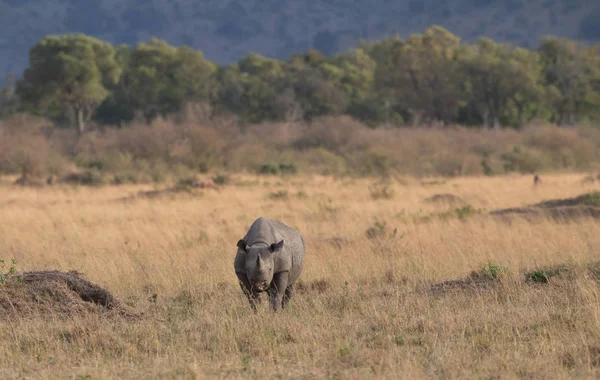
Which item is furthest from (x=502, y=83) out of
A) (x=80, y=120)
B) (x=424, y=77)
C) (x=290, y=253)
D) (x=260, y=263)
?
(x=260, y=263)

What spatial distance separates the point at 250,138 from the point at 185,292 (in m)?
29.0

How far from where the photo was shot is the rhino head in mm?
7594

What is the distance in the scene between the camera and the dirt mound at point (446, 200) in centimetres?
1885

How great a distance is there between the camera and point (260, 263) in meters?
7.55

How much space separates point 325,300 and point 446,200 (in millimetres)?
11002

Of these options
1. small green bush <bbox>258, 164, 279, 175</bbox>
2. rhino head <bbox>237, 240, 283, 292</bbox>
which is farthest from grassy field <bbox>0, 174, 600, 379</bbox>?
small green bush <bbox>258, 164, 279, 175</bbox>

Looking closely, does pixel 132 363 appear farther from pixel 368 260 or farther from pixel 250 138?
pixel 250 138

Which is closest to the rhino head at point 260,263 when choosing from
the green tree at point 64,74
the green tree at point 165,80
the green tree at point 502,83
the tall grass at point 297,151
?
the tall grass at point 297,151

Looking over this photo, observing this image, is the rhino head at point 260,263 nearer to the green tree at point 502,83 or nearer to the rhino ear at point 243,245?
the rhino ear at point 243,245

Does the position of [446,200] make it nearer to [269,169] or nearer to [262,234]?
[269,169]

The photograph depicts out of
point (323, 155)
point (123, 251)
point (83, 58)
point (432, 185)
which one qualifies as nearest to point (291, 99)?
point (83, 58)

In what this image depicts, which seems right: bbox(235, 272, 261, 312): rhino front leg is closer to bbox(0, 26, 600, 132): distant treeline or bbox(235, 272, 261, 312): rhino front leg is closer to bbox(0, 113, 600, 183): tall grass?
bbox(0, 113, 600, 183): tall grass

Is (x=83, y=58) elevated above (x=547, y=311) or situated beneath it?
elevated above

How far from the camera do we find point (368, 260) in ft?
36.3
